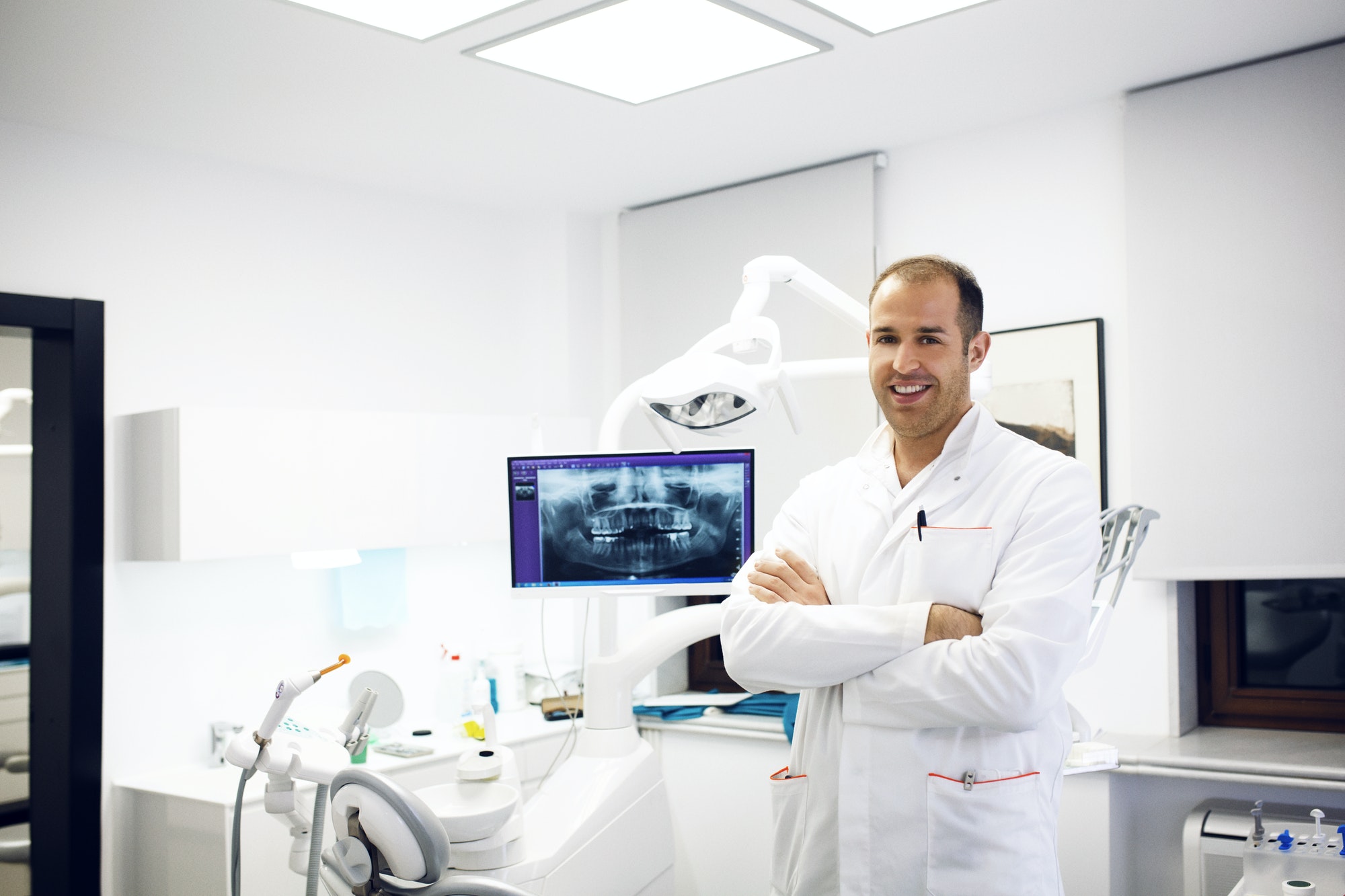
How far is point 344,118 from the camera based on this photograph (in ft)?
10.3

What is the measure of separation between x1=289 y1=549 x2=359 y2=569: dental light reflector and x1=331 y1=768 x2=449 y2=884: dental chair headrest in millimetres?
1423

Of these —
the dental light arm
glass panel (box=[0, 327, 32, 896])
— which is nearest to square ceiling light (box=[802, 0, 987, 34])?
the dental light arm

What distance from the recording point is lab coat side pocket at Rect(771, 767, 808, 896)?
71.0 inches

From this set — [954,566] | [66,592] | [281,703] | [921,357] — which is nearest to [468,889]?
[281,703]

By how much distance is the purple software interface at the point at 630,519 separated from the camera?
2.74 m

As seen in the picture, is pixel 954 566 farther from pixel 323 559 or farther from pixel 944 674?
pixel 323 559

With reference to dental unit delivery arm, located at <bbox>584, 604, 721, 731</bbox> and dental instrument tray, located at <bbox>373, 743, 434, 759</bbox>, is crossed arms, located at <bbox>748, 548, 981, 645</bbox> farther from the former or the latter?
dental instrument tray, located at <bbox>373, 743, 434, 759</bbox>

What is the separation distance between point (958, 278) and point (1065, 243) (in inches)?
67.1

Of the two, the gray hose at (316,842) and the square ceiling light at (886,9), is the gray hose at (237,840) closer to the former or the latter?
the gray hose at (316,842)

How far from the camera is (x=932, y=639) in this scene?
1.65 m

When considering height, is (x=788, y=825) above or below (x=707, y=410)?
below

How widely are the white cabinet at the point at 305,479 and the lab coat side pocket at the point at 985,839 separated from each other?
1.51 metres

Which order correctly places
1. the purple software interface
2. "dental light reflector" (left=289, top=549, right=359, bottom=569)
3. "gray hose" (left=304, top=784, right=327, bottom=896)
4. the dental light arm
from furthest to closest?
"dental light reflector" (left=289, top=549, right=359, bottom=569)
the purple software interface
the dental light arm
"gray hose" (left=304, top=784, right=327, bottom=896)

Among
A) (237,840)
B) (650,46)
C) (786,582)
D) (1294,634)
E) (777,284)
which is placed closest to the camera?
(786,582)
